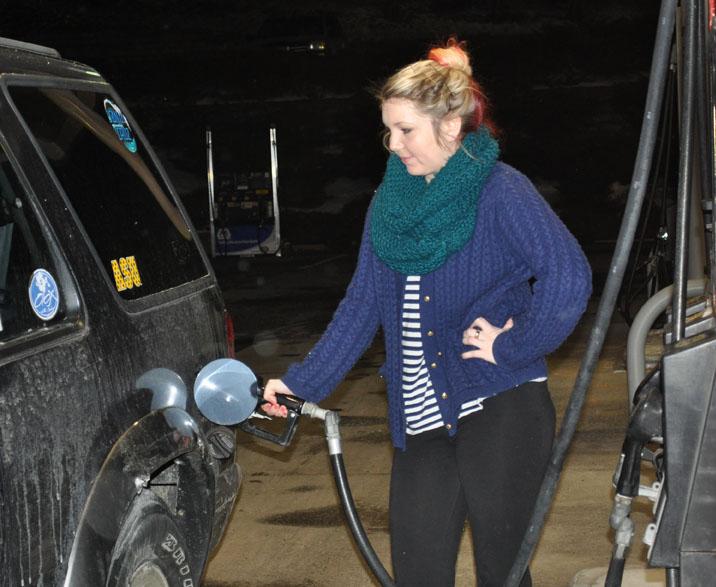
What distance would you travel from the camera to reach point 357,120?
30.5 metres

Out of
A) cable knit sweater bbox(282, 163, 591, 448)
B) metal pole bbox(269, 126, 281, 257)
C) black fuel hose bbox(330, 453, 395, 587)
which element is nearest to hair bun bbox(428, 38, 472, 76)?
cable knit sweater bbox(282, 163, 591, 448)

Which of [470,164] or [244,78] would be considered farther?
[244,78]

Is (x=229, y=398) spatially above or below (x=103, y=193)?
below

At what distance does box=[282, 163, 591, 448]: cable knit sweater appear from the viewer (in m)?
3.02

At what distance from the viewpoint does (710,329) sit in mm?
2104

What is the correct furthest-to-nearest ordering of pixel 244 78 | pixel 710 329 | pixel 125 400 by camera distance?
Result: 1. pixel 244 78
2. pixel 125 400
3. pixel 710 329

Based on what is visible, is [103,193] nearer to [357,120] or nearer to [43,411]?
[43,411]

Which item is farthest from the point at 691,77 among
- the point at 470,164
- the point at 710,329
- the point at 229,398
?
the point at 229,398

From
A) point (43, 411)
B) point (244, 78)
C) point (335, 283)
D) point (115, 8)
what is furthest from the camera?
point (244, 78)

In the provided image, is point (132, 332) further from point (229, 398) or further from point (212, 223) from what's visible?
point (212, 223)

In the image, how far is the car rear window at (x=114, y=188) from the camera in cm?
321

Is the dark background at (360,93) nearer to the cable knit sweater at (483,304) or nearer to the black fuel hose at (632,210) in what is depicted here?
the cable knit sweater at (483,304)

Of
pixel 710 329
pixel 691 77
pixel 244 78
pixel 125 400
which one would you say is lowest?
pixel 244 78

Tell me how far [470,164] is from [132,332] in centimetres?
103
